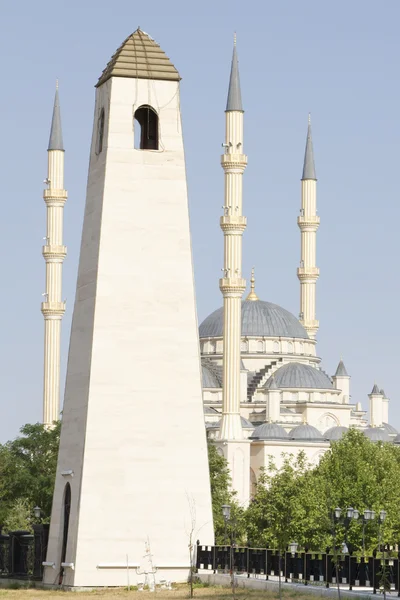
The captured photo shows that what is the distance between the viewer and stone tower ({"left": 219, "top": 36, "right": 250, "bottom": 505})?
7944 cm

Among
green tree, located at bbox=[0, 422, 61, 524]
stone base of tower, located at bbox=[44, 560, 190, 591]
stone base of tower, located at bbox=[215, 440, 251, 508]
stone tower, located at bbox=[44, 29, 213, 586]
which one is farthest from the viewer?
stone base of tower, located at bbox=[215, 440, 251, 508]

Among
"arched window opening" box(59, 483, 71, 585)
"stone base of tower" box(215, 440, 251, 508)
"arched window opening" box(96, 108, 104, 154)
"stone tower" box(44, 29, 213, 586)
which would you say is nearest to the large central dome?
"stone base of tower" box(215, 440, 251, 508)

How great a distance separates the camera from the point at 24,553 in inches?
1209

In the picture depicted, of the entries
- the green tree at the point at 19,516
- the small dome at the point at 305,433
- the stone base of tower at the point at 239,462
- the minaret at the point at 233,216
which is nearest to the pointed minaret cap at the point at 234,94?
the minaret at the point at 233,216

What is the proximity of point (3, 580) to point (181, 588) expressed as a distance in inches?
190

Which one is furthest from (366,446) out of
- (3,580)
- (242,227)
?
(3,580)

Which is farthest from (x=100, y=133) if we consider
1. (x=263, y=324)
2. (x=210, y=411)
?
(x=263, y=324)

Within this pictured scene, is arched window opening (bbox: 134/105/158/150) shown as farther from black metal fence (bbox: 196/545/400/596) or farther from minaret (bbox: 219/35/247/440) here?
minaret (bbox: 219/35/247/440)

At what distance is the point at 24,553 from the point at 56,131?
56.7m

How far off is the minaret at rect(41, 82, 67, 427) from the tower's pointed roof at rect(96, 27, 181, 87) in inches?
2034

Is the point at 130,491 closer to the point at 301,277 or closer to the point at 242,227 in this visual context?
the point at 242,227

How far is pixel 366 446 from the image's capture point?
202 ft

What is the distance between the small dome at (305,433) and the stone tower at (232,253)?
1120cm

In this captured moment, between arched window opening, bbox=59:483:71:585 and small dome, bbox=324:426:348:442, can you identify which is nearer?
arched window opening, bbox=59:483:71:585
